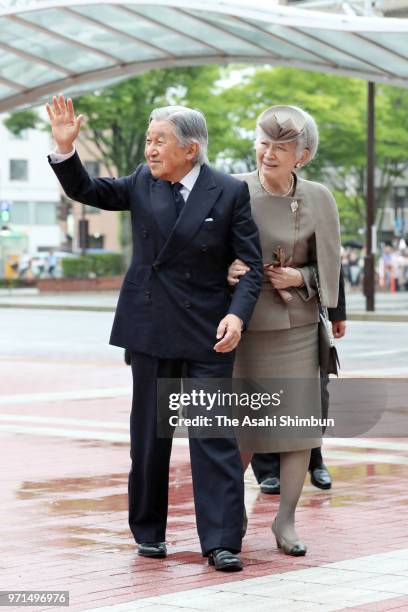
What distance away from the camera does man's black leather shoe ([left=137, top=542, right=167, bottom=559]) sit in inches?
242

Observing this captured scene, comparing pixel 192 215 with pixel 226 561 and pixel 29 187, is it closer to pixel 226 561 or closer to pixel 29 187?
pixel 226 561

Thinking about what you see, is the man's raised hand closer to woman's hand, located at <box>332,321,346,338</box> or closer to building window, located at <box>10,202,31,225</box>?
woman's hand, located at <box>332,321,346,338</box>

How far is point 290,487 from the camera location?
6.31 m

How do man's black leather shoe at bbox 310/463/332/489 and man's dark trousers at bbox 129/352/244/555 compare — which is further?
man's black leather shoe at bbox 310/463/332/489

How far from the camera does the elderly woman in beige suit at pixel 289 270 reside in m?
6.33

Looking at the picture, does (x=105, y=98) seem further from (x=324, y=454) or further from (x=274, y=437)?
(x=274, y=437)

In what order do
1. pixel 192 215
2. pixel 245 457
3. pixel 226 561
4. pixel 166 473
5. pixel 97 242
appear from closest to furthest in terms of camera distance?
pixel 226 561 < pixel 192 215 < pixel 166 473 < pixel 245 457 < pixel 97 242

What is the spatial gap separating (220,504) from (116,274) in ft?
171

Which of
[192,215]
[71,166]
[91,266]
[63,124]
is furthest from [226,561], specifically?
[91,266]

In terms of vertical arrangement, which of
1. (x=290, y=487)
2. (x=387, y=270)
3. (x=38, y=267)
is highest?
(x=290, y=487)

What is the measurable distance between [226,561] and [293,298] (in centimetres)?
123

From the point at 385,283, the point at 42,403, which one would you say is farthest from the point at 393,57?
the point at 385,283

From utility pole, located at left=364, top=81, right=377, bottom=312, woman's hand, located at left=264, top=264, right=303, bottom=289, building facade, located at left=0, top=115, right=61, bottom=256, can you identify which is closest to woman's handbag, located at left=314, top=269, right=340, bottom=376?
woman's hand, located at left=264, top=264, right=303, bottom=289

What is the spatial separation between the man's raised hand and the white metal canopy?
1057 cm
